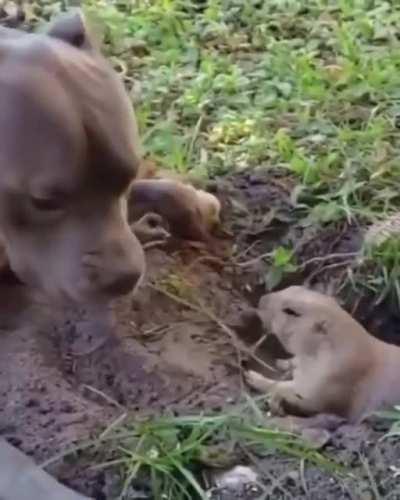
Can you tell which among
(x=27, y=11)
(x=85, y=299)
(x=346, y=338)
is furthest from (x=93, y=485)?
(x=27, y=11)

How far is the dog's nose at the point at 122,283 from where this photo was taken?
234 centimetres

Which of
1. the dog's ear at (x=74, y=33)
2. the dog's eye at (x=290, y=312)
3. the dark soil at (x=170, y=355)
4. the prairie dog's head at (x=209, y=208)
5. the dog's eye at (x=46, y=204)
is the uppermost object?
the dog's ear at (x=74, y=33)

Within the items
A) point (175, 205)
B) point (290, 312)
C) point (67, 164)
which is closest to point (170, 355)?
point (290, 312)

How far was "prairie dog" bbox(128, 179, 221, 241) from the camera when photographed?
2746mm

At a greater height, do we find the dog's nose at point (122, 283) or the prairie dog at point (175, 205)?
the dog's nose at point (122, 283)

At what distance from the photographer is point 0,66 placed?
7.52 feet

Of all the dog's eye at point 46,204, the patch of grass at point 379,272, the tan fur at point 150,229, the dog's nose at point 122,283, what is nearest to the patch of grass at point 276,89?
the patch of grass at point 379,272

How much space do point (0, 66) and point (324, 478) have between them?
0.83 m

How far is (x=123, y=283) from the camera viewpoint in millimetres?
2350

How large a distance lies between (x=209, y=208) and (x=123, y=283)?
504 mm

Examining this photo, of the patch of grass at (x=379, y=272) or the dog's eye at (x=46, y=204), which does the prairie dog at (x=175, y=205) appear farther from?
the dog's eye at (x=46, y=204)

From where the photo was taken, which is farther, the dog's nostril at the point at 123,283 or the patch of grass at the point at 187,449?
the dog's nostril at the point at 123,283

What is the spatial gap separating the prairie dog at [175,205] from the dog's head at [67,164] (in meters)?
0.38

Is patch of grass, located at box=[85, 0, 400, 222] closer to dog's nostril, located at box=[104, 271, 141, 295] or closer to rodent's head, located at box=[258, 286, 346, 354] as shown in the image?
Answer: rodent's head, located at box=[258, 286, 346, 354]
